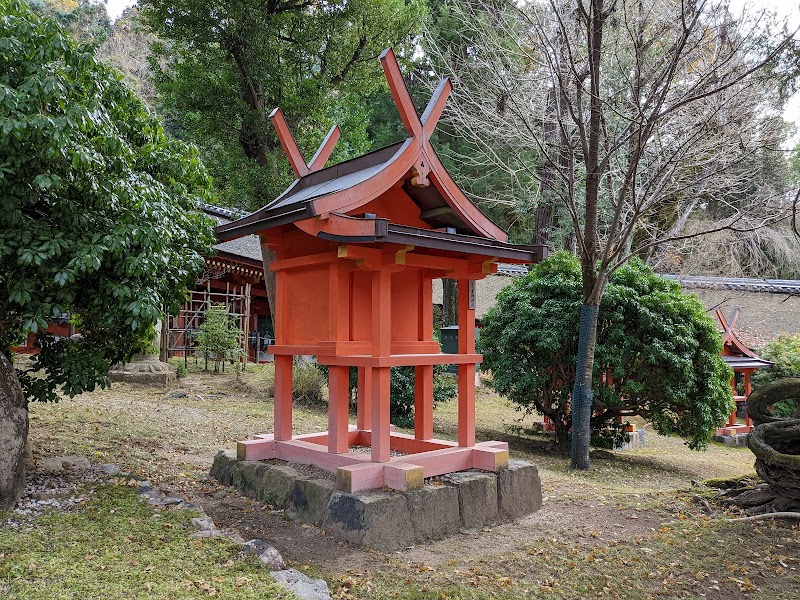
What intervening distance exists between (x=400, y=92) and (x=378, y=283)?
6.13 feet

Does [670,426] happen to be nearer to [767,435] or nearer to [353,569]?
[767,435]

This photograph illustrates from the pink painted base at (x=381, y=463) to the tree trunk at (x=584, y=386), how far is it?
11.8 ft

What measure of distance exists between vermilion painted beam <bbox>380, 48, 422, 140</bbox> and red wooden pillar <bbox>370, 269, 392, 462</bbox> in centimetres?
148

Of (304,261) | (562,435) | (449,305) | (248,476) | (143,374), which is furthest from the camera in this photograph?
(449,305)

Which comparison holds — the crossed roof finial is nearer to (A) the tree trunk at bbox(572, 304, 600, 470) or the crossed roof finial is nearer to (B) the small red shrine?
(A) the tree trunk at bbox(572, 304, 600, 470)

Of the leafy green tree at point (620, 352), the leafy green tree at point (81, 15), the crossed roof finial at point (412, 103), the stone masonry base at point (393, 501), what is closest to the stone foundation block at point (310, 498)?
the stone masonry base at point (393, 501)

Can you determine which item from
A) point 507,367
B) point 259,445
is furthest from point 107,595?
point 507,367

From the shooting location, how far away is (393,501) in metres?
5.31

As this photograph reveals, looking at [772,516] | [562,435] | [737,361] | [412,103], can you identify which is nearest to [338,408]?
[412,103]

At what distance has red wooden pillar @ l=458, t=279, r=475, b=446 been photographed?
658 centimetres

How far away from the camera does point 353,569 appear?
4.69 meters

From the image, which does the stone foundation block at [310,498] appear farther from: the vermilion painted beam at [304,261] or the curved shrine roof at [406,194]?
the curved shrine roof at [406,194]

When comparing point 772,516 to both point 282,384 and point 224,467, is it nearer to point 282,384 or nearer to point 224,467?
point 282,384

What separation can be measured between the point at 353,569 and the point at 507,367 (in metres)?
7.32
